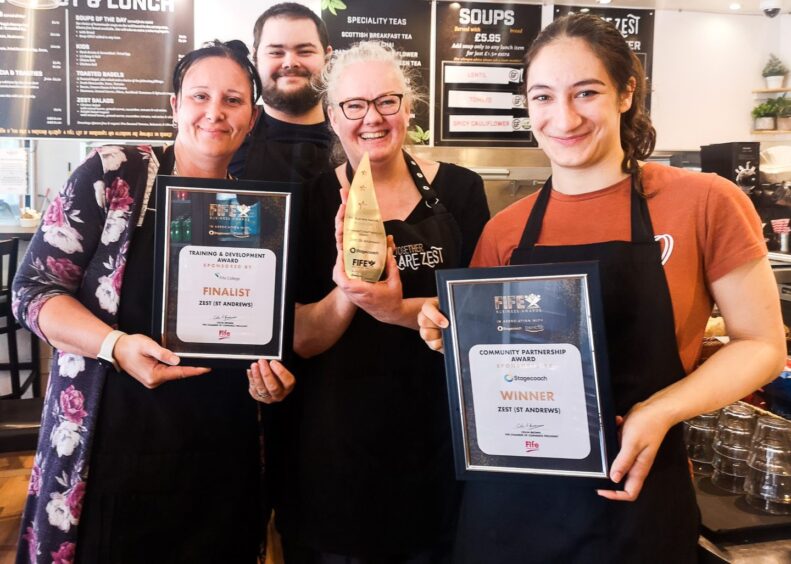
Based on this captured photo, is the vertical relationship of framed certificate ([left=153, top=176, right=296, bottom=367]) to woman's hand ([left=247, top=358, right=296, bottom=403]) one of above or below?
above

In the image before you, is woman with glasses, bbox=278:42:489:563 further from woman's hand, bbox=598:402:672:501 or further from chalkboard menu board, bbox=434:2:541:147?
chalkboard menu board, bbox=434:2:541:147

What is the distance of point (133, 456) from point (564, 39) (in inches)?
46.3

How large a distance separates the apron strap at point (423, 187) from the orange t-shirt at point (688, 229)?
0.38 meters

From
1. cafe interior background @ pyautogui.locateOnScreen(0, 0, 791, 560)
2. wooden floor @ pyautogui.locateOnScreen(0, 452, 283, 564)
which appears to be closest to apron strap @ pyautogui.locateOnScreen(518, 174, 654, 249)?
wooden floor @ pyautogui.locateOnScreen(0, 452, 283, 564)

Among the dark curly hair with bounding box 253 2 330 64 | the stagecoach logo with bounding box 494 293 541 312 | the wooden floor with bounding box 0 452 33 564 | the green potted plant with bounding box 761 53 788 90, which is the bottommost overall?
the wooden floor with bounding box 0 452 33 564

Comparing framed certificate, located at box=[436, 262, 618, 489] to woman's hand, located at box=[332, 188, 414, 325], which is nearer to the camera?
framed certificate, located at box=[436, 262, 618, 489]

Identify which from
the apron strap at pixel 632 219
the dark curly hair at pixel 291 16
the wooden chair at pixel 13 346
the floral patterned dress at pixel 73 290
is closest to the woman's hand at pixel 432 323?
the apron strap at pixel 632 219

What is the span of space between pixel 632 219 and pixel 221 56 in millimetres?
906

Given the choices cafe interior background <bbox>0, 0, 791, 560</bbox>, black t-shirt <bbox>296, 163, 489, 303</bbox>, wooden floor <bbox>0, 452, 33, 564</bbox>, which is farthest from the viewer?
cafe interior background <bbox>0, 0, 791, 560</bbox>

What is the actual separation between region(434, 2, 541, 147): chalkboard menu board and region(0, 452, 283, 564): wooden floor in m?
3.13

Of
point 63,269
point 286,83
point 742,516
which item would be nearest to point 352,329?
point 63,269

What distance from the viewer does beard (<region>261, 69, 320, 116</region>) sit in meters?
2.18

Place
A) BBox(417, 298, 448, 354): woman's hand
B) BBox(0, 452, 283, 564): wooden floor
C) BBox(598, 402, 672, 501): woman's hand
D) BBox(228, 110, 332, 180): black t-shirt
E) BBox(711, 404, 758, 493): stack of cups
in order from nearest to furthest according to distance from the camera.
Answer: BBox(598, 402, 672, 501): woman's hand, BBox(417, 298, 448, 354): woman's hand, BBox(711, 404, 758, 493): stack of cups, BBox(228, 110, 332, 180): black t-shirt, BBox(0, 452, 283, 564): wooden floor

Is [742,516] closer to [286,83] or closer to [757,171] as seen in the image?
[286,83]
